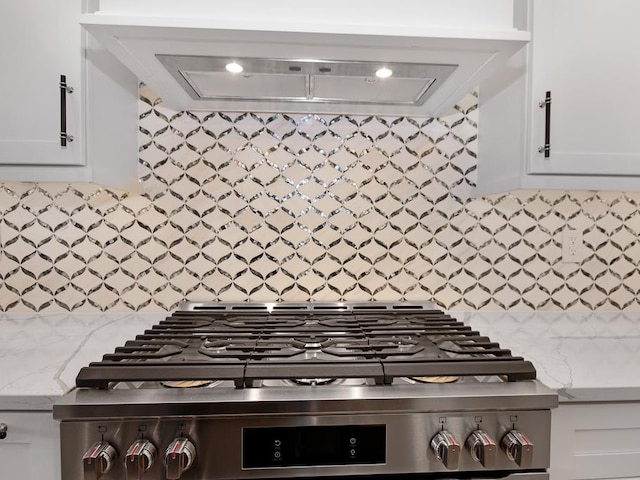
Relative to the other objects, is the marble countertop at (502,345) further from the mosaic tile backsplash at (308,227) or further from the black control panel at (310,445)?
the black control panel at (310,445)

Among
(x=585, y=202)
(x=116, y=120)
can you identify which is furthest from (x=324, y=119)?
(x=585, y=202)

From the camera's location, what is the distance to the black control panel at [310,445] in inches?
31.4

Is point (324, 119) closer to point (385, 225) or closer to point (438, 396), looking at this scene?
point (385, 225)

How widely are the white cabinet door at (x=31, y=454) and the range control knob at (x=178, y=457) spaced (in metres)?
0.29

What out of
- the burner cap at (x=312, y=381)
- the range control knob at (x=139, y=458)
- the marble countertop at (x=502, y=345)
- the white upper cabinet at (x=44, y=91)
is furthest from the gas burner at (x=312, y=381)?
the white upper cabinet at (x=44, y=91)

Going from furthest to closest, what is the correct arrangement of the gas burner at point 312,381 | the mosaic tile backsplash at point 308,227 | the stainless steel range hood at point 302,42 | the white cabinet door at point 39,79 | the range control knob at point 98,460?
1. the mosaic tile backsplash at point 308,227
2. the white cabinet door at point 39,79
3. the stainless steel range hood at point 302,42
4. the gas burner at point 312,381
5. the range control knob at point 98,460

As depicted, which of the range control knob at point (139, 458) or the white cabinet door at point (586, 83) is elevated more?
the white cabinet door at point (586, 83)

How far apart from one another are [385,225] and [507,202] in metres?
0.47

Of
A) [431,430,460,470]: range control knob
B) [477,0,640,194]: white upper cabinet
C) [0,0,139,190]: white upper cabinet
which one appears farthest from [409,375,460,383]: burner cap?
[0,0,139,190]: white upper cabinet

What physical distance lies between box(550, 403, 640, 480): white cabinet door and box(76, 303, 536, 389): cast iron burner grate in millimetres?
160

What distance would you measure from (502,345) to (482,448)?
0.47 meters

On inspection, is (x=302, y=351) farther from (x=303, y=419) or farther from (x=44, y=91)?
(x=44, y=91)

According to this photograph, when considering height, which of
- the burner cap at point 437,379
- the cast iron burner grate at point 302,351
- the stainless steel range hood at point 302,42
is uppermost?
the stainless steel range hood at point 302,42

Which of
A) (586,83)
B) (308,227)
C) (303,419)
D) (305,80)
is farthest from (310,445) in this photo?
(586,83)
